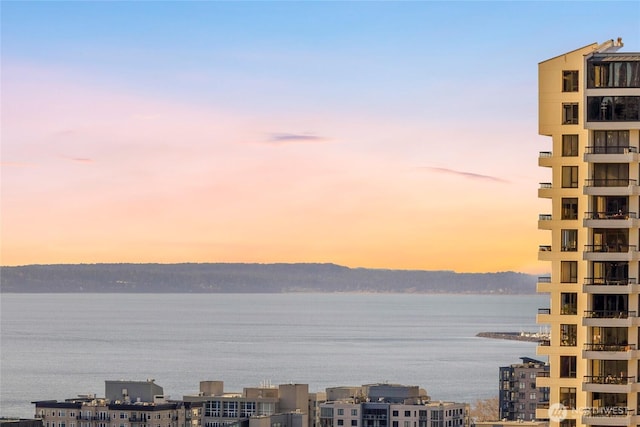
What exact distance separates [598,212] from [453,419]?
2661 inches

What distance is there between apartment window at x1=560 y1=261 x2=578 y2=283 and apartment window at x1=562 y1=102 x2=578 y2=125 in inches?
109

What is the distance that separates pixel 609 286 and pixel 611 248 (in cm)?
76

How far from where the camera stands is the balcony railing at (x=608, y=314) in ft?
99.5

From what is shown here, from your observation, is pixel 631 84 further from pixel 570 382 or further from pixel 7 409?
pixel 7 409

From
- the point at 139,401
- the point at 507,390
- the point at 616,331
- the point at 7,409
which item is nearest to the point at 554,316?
the point at 616,331

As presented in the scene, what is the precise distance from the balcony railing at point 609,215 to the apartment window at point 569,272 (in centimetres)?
102

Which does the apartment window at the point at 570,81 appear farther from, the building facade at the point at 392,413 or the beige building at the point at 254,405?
the beige building at the point at 254,405

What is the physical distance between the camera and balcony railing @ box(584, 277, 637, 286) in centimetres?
3034

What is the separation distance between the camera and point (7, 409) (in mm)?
158625

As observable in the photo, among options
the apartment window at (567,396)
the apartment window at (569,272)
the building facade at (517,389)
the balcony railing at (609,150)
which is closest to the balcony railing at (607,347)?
the apartment window at (567,396)

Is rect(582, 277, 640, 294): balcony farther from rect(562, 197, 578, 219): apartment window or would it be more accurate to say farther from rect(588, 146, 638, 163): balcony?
rect(588, 146, 638, 163): balcony

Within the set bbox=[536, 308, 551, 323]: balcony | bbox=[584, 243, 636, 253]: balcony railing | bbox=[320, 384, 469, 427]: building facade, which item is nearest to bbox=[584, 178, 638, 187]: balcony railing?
bbox=[584, 243, 636, 253]: balcony railing

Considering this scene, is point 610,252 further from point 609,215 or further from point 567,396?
point 567,396

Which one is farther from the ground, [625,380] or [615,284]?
[615,284]
